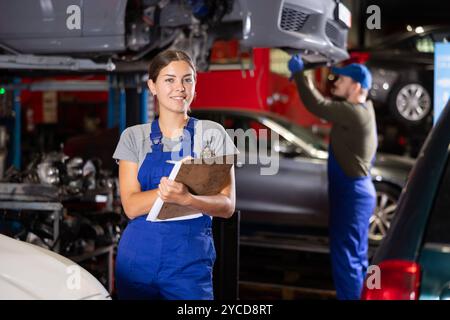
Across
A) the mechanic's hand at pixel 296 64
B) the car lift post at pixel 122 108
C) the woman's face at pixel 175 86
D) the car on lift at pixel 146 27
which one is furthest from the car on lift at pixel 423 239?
the car lift post at pixel 122 108

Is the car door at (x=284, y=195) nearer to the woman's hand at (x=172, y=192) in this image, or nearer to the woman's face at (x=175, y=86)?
the woman's face at (x=175, y=86)

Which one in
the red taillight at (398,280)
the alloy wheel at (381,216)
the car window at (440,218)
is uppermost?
the car window at (440,218)

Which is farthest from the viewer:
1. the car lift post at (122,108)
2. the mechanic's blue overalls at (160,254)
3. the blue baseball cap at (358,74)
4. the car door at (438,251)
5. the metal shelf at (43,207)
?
the car lift post at (122,108)

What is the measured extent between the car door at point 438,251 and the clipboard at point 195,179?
870 millimetres

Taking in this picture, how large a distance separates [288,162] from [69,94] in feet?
18.7

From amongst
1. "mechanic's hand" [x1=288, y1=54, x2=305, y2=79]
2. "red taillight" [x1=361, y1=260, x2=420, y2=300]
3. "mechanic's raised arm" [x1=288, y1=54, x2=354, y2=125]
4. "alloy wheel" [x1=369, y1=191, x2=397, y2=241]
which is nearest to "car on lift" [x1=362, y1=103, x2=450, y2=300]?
"red taillight" [x1=361, y1=260, x2=420, y2=300]

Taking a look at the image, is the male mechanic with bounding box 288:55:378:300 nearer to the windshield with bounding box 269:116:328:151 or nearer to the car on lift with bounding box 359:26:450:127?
the windshield with bounding box 269:116:328:151

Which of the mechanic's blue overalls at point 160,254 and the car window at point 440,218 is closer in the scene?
the car window at point 440,218

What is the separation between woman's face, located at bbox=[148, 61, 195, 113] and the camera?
105 inches

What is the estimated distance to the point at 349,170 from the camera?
4887 mm

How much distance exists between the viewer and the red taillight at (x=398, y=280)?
1996 mm

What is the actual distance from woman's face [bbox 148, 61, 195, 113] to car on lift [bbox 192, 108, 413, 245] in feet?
11.6

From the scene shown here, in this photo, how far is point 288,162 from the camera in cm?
661
